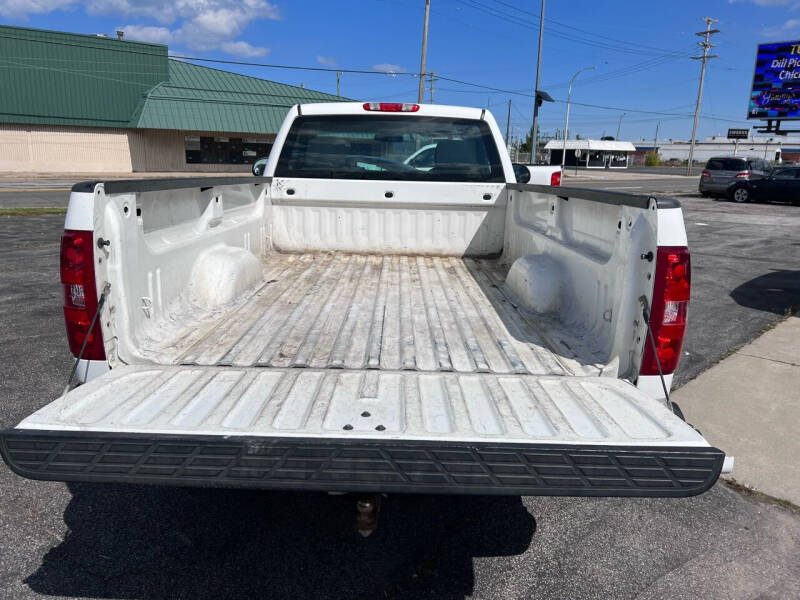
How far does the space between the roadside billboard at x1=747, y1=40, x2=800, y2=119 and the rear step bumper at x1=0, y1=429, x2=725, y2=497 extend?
41.5m

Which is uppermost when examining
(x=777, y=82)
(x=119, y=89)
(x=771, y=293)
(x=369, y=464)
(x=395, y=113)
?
(x=777, y=82)

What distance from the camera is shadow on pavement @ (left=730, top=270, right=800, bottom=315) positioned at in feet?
26.0

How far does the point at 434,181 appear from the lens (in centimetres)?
517

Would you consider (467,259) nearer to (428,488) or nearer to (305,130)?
(305,130)

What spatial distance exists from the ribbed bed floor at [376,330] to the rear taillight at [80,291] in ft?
0.93

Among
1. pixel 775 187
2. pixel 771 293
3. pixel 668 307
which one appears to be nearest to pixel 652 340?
pixel 668 307

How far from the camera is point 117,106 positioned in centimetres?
3606

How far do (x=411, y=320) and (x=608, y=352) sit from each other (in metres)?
1.12

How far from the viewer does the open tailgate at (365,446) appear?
6.25ft

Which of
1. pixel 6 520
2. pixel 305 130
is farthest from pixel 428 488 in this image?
pixel 305 130

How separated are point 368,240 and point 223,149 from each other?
3746 cm

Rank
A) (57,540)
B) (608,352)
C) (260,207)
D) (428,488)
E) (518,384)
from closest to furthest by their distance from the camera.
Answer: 1. (428,488)
2. (518,384)
3. (608,352)
4. (57,540)
5. (260,207)

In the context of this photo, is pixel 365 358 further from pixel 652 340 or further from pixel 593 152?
pixel 593 152

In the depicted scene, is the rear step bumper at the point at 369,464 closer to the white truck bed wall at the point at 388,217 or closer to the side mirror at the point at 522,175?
the white truck bed wall at the point at 388,217
